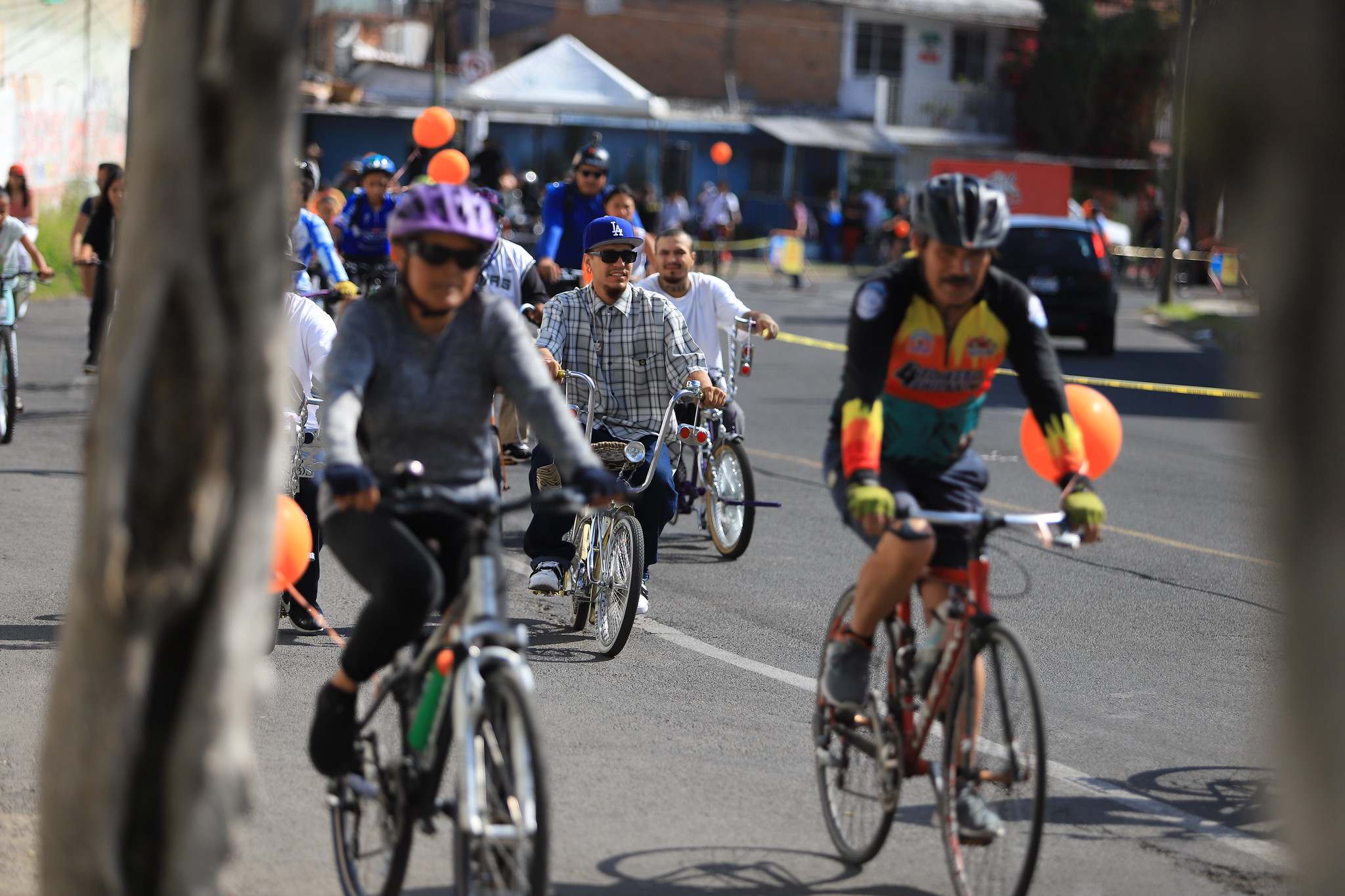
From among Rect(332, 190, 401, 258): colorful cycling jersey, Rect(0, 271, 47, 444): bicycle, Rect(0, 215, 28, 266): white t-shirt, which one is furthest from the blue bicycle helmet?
Rect(0, 271, 47, 444): bicycle

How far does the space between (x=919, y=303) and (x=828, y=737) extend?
1331 millimetres

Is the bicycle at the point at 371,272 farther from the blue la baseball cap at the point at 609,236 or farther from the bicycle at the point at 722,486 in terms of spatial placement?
the blue la baseball cap at the point at 609,236

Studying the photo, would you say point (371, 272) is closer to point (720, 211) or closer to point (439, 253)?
point (439, 253)

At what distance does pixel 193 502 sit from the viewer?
9.12 feet

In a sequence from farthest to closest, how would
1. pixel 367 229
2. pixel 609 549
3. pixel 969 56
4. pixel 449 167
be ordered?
pixel 969 56, pixel 367 229, pixel 449 167, pixel 609 549

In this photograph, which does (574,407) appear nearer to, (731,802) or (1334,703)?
(731,802)

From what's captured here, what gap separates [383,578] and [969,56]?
52730 mm

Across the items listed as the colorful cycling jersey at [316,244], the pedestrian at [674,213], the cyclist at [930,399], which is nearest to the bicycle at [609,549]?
the cyclist at [930,399]

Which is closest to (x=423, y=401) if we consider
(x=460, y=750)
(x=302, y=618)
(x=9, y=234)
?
(x=460, y=750)

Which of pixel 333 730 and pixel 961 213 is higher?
pixel 961 213

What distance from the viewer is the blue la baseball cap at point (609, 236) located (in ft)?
25.1

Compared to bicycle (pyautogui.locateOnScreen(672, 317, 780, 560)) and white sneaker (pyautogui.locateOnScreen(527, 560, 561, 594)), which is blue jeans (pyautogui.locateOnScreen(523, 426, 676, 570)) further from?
bicycle (pyautogui.locateOnScreen(672, 317, 780, 560))

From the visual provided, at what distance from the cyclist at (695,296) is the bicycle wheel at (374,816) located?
572 centimetres

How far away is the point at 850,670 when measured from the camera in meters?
4.62
